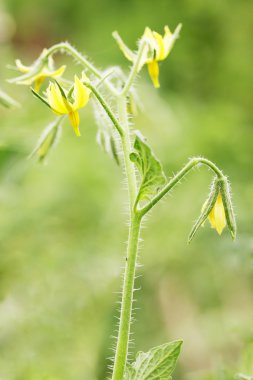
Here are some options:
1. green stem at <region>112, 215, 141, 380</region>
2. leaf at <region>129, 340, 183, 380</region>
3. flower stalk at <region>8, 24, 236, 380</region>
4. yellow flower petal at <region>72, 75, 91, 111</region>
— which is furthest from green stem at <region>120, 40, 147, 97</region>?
leaf at <region>129, 340, 183, 380</region>

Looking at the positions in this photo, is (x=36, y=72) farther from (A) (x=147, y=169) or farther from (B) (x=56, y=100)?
(A) (x=147, y=169)

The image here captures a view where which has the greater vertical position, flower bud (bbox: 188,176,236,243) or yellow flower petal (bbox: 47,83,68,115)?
yellow flower petal (bbox: 47,83,68,115)

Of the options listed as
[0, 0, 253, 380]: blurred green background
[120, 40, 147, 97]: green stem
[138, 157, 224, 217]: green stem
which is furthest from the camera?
[0, 0, 253, 380]: blurred green background

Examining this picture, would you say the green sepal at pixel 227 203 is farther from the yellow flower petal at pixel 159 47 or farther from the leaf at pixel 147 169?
the yellow flower petal at pixel 159 47

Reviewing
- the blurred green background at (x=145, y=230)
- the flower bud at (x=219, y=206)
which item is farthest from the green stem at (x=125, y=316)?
the blurred green background at (x=145, y=230)

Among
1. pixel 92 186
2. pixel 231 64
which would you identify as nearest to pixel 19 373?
pixel 92 186

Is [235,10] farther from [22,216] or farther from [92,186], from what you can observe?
[22,216]

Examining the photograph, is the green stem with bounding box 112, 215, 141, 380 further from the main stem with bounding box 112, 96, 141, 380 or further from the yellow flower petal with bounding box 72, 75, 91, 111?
the yellow flower petal with bounding box 72, 75, 91, 111
